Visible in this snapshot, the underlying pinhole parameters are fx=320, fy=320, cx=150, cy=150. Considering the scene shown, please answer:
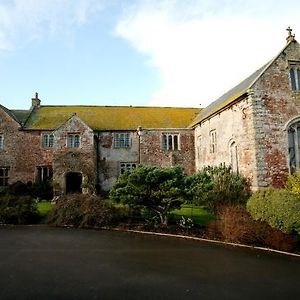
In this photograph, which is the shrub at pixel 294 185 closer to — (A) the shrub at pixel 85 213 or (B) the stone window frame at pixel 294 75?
(B) the stone window frame at pixel 294 75

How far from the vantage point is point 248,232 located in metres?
14.1

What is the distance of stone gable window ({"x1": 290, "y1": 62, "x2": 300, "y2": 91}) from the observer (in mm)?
21156

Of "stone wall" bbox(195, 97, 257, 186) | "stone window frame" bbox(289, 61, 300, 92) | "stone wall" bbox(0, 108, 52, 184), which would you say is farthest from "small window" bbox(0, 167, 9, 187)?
"stone window frame" bbox(289, 61, 300, 92)

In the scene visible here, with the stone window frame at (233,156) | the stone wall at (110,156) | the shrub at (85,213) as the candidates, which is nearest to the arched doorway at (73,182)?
the stone wall at (110,156)

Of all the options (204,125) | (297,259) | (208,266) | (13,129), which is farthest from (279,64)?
(13,129)

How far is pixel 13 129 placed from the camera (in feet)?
108

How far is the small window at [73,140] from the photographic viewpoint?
3029 cm

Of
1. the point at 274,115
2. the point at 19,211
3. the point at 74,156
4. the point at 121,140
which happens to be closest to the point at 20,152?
the point at 74,156

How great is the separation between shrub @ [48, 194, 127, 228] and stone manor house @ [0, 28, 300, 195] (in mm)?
8442

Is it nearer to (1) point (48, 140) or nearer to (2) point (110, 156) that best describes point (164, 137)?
(2) point (110, 156)

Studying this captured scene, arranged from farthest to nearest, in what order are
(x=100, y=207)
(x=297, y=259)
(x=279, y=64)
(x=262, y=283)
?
(x=279, y=64) → (x=100, y=207) → (x=297, y=259) → (x=262, y=283)

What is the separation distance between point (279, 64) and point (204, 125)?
9.86 metres

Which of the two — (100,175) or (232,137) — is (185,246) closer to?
(232,137)

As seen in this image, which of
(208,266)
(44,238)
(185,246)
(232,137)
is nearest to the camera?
(208,266)
